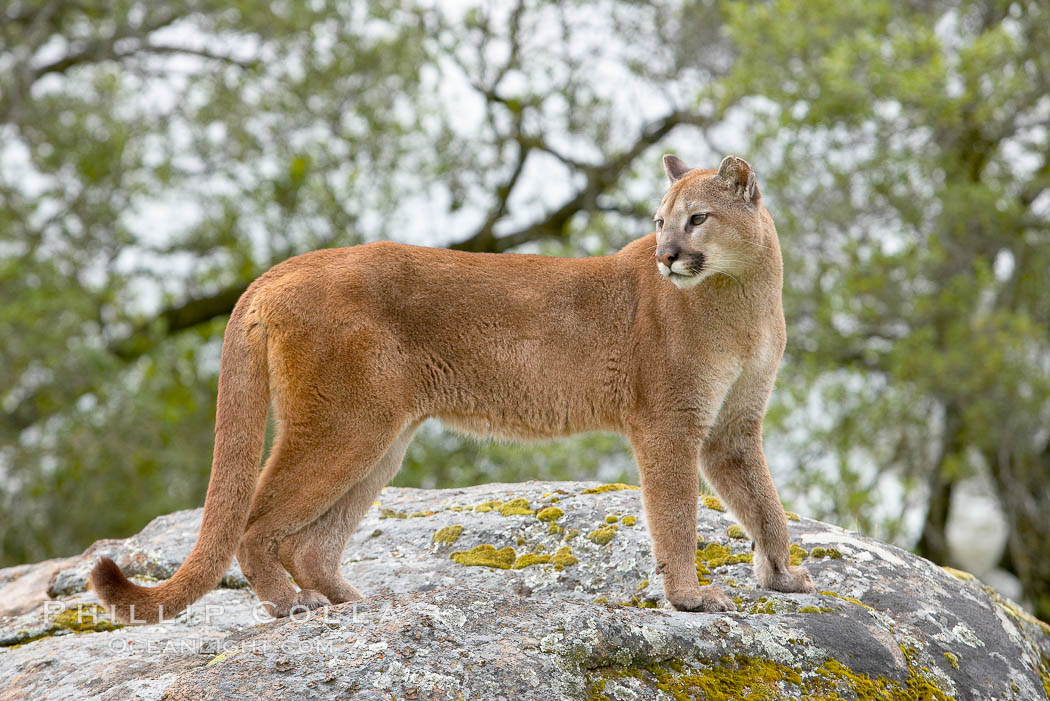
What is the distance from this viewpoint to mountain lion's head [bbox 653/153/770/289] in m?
5.70

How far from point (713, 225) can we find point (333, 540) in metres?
2.68

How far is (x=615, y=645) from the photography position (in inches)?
171

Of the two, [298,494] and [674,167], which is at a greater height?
[674,167]

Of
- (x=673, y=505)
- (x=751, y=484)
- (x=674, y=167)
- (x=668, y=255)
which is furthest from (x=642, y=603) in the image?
(x=674, y=167)

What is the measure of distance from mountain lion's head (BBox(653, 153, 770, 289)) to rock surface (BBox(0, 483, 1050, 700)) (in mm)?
1632

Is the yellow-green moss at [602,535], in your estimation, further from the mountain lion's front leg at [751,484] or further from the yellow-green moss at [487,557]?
the mountain lion's front leg at [751,484]

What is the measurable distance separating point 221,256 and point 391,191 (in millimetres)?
3238

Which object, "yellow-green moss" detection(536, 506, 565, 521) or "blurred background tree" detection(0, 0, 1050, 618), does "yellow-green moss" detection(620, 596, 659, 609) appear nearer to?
"yellow-green moss" detection(536, 506, 565, 521)

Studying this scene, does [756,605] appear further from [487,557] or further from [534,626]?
[487,557]

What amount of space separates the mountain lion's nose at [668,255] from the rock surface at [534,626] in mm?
1633

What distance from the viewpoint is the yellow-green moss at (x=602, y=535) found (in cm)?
615

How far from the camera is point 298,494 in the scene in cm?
533

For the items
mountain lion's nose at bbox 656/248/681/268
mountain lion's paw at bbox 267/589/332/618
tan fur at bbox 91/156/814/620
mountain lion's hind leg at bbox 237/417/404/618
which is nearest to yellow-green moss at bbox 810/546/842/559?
tan fur at bbox 91/156/814/620

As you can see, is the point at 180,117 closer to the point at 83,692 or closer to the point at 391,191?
the point at 391,191
